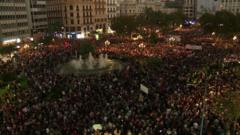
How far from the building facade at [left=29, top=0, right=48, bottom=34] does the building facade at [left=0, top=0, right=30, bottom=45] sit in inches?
179

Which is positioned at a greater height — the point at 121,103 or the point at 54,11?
the point at 54,11

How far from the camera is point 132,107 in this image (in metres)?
21.8

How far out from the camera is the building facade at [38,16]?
337ft

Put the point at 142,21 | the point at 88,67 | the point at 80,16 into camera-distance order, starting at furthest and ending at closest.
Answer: the point at 142,21, the point at 80,16, the point at 88,67

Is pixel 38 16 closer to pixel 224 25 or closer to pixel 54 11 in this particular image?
pixel 54 11

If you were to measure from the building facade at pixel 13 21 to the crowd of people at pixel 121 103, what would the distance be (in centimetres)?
4726

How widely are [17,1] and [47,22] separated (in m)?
24.3

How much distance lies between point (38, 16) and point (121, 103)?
91.5 meters

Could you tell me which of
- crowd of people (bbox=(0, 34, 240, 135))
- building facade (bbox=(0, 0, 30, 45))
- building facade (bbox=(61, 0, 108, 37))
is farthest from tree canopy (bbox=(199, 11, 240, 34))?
→ building facade (bbox=(0, 0, 30, 45))

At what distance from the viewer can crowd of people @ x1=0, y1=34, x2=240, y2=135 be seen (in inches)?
746

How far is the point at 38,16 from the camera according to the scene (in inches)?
4230

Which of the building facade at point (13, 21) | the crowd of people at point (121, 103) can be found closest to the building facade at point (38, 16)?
the building facade at point (13, 21)

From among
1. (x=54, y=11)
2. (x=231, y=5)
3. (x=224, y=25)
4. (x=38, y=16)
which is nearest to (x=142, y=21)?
(x=54, y=11)

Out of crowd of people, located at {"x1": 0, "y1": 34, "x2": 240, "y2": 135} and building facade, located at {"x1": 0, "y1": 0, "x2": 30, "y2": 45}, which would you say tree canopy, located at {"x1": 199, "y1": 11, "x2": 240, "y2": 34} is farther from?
building facade, located at {"x1": 0, "y1": 0, "x2": 30, "y2": 45}
